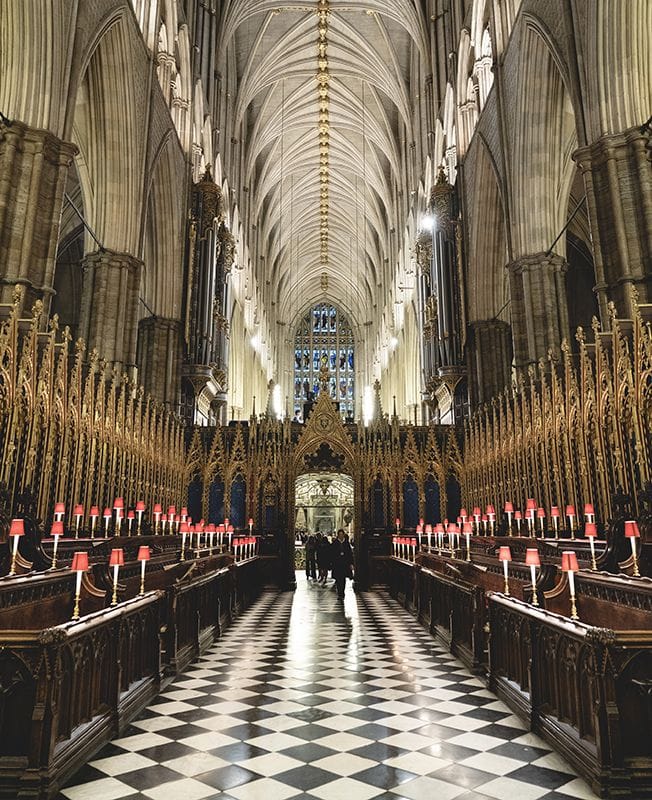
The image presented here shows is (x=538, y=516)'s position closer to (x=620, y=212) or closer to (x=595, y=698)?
(x=620, y=212)

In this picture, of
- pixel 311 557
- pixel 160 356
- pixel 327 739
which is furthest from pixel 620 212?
pixel 160 356

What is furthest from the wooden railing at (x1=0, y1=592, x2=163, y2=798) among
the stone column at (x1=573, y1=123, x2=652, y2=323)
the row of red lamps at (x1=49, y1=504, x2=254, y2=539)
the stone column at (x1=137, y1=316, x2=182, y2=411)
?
the stone column at (x1=137, y1=316, x2=182, y2=411)

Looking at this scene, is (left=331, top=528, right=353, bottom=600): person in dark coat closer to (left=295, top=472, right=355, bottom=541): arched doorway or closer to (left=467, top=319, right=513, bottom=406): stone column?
(left=295, top=472, right=355, bottom=541): arched doorway

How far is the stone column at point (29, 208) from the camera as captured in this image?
9289mm

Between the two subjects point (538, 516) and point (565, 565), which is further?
point (538, 516)

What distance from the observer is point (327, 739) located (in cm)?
419

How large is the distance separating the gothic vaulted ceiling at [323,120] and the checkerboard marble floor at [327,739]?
949 inches

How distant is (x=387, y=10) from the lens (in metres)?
25.4

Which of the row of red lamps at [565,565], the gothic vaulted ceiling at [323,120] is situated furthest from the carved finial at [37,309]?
the gothic vaulted ceiling at [323,120]

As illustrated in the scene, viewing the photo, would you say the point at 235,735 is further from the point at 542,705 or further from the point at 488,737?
the point at 542,705

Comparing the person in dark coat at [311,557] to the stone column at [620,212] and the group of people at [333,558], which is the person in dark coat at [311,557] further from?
the stone column at [620,212]

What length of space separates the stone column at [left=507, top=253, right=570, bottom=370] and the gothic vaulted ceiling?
1394cm

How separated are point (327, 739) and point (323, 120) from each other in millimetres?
34591

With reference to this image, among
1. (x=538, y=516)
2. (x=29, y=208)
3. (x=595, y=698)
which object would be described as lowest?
(x=595, y=698)
